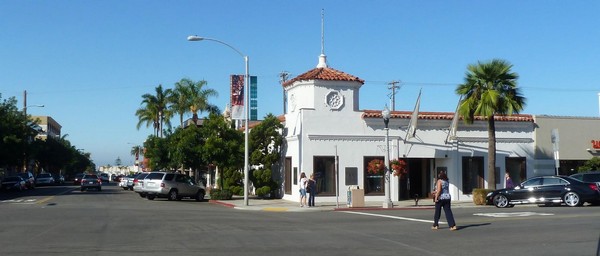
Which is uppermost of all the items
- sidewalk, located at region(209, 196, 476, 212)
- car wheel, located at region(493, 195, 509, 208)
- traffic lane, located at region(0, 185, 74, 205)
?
car wheel, located at region(493, 195, 509, 208)

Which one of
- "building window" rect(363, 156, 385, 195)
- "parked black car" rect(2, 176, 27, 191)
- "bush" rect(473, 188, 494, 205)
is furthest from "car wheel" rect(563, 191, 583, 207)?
"parked black car" rect(2, 176, 27, 191)

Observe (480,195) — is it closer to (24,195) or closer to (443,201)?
(443,201)

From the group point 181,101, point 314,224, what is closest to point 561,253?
point 314,224

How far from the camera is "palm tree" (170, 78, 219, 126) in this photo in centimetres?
5750

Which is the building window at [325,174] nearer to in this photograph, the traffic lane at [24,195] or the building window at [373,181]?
the building window at [373,181]

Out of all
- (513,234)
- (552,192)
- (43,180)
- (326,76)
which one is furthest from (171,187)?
(43,180)

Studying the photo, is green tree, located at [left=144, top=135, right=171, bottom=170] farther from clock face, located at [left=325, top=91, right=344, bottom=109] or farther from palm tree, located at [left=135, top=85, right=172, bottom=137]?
clock face, located at [left=325, top=91, right=344, bottom=109]

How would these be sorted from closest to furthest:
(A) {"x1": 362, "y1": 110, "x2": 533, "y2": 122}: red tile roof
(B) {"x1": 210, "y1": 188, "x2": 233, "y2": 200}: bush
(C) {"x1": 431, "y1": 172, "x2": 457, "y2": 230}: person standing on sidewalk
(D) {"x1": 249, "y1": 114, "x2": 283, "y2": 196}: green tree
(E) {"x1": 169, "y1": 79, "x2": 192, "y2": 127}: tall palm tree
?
(C) {"x1": 431, "y1": 172, "x2": 457, "y2": 230}: person standing on sidewalk < (A) {"x1": 362, "y1": 110, "x2": 533, "y2": 122}: red tile roof < (D) {"x1": 249, "y1": 114, "x2": 283, "y2": 196}: green tree < (B) {"x1": 210, "y1": 188, "x2": 233, "y2": 200}: bush < (E) {"x1": 169, "y1": 79, "x2": 192, "y2": 127}: tall palm tree

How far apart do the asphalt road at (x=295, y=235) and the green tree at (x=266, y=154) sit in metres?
12.2

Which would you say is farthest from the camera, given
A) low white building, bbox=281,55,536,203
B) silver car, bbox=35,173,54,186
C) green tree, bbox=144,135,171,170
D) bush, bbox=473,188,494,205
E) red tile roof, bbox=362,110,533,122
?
silver car, bbox=35,173,54,186

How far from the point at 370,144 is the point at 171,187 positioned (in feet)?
38.1

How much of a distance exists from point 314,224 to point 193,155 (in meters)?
20.8

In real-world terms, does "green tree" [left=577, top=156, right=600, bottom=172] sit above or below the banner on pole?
below

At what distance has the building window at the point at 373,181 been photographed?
3272 centimetres
